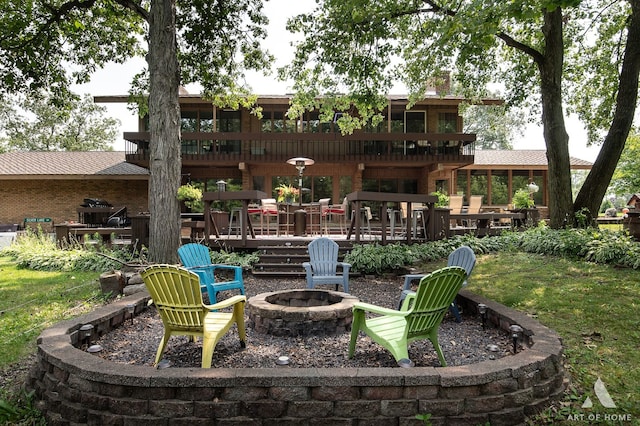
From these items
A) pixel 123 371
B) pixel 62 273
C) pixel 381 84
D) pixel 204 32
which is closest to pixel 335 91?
pixel 381 84

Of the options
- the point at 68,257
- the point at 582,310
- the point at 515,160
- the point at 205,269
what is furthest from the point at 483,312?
the point at 515,160

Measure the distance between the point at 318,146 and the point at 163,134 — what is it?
32.7ft

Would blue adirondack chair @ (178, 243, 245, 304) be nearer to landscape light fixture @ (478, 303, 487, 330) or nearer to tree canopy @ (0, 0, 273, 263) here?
tree canopy @ (0, 0, 273, 263)

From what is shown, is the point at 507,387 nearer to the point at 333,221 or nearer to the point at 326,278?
the point at 326,278

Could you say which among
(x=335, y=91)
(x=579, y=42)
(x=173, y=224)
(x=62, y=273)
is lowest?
(x=62, y=273)

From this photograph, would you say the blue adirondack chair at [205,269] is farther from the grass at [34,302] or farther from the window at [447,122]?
the window at [447,122]

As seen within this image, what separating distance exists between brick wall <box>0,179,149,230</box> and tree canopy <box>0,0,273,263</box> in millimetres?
8719

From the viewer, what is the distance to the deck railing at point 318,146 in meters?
15.1

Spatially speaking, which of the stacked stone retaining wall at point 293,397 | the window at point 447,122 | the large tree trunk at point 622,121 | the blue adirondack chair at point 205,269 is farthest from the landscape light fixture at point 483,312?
the window at point 447,122

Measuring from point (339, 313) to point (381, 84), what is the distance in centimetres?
871

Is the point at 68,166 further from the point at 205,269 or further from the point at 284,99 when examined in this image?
the point at 205,269

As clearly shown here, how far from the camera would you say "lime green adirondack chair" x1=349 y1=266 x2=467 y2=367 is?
10.6 feet

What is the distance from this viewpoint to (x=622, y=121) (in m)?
9.44

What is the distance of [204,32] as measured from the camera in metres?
10.3
